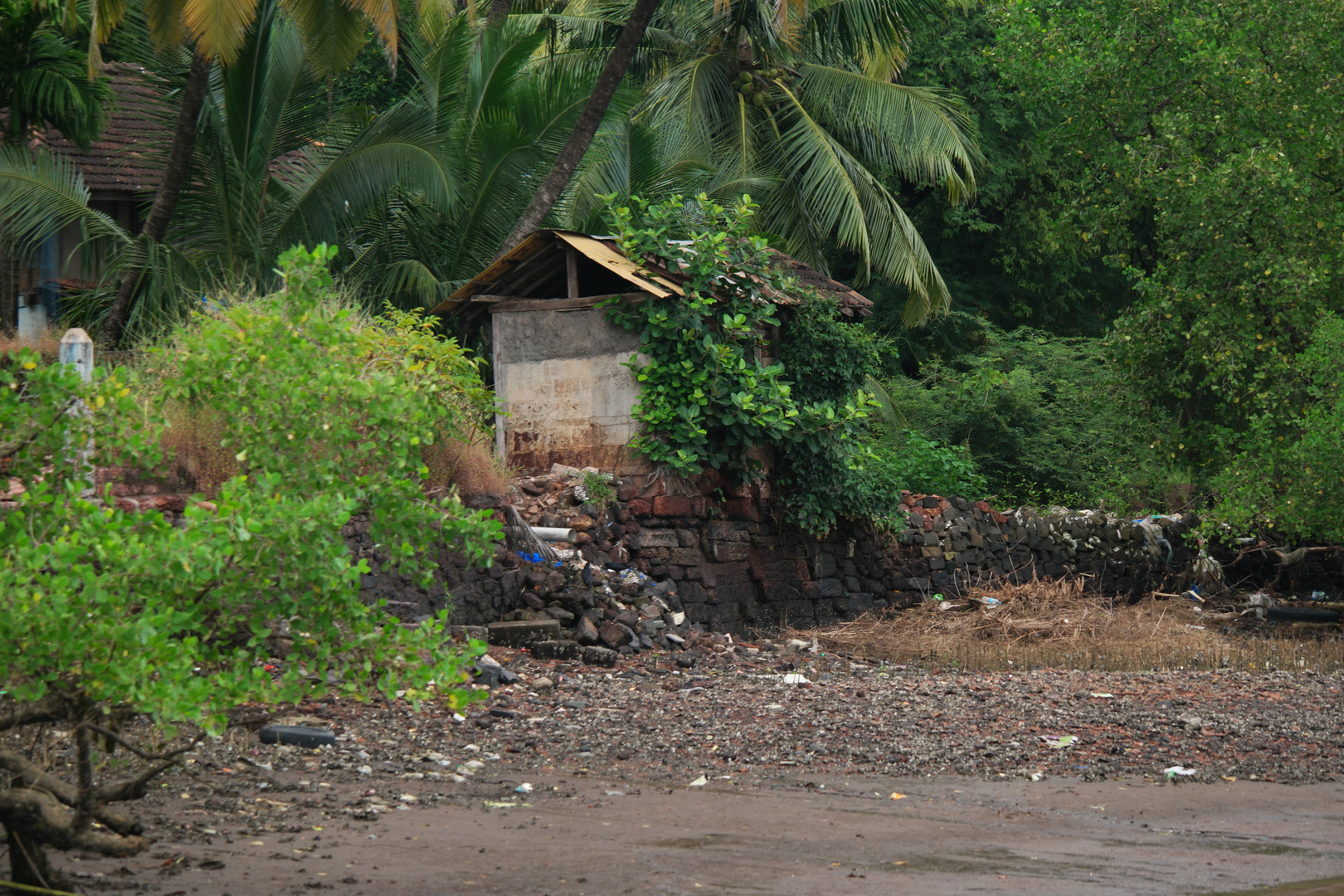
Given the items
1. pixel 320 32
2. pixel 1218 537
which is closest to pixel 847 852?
pixel 320 32

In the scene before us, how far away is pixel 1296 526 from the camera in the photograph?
1464 centimetres

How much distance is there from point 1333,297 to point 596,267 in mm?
9186

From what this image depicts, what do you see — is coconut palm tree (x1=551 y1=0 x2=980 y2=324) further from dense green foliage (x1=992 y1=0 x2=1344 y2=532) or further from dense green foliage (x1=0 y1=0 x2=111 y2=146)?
dense green foliage (x1=0 y1=0 x2=111 y2=146)

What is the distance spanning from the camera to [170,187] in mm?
13953

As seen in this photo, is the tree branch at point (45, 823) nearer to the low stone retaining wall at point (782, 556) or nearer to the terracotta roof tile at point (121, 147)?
the low stone retaining wall at point (782, 556)

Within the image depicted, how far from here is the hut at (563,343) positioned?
45.1 ft

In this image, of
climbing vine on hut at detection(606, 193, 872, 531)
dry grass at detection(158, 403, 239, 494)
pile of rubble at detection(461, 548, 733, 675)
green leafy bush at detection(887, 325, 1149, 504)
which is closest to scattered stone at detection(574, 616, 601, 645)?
pile of rubble at detection(461, 548, 733, 675)

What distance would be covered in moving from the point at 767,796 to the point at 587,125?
9771 mm

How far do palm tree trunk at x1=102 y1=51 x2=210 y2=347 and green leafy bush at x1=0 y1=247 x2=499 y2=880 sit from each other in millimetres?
9595

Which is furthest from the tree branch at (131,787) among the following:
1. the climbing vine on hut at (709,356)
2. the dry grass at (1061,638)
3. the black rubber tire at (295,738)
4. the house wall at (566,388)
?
the house wall at (566,388)

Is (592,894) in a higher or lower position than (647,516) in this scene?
lower

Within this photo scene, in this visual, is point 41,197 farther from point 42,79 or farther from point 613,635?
point 613,635

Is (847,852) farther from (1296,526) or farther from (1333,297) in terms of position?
(1333,297)

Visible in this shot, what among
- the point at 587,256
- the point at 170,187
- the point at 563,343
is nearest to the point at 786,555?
the point at 563,343
